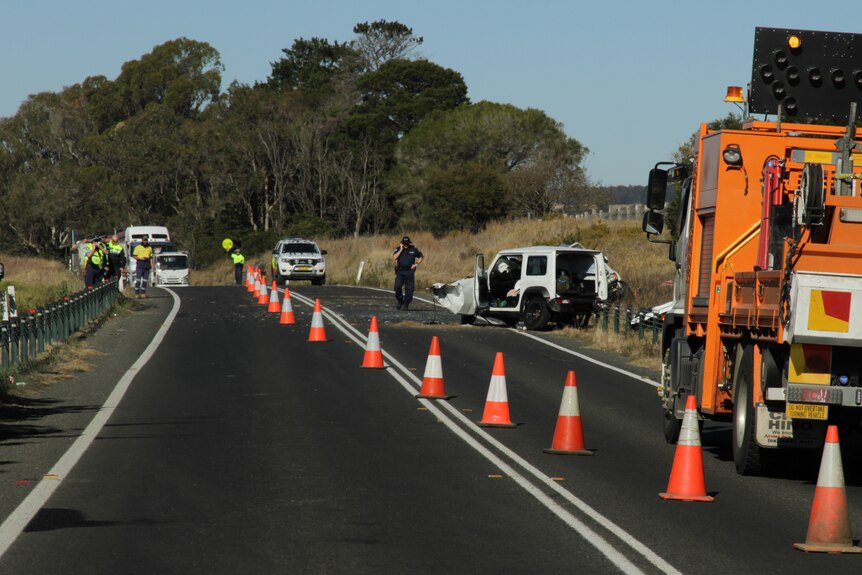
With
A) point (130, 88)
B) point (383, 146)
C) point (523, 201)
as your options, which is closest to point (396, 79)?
point (383, 146)

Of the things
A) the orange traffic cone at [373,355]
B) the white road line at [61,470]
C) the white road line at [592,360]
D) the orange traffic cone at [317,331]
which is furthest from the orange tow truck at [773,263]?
the orange traffic cone at [317,331]

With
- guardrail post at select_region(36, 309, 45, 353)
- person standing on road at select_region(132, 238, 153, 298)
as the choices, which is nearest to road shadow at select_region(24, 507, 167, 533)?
guardrail post at select_region(36, 309, 45, 353)

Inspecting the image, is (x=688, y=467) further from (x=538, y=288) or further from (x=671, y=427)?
(x=538, y=288)

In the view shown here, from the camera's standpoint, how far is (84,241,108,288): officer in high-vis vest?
35.4 meters

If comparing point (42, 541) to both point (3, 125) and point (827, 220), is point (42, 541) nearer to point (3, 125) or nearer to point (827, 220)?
point (827, 220)

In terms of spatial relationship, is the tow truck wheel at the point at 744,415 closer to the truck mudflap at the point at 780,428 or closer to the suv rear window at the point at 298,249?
the truck mudflap at the point at 780,428

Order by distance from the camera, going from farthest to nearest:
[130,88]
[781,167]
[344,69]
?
[130,88]
[344,69]
[781,167]

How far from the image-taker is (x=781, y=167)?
39.2 feet

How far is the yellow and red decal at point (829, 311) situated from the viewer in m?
10.4

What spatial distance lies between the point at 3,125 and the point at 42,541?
105 m

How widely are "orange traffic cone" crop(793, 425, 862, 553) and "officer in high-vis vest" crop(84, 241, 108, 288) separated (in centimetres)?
2882

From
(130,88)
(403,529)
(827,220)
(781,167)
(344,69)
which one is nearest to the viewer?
(403,529)

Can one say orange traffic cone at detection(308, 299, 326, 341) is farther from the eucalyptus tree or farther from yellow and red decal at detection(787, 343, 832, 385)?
the eucalyptus tree

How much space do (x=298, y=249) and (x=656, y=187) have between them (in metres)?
39.2
